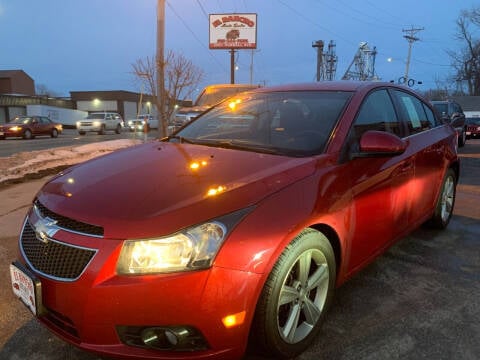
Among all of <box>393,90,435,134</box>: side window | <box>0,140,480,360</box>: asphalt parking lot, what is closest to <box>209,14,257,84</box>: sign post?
<box>393,90,435,134</box>: side window

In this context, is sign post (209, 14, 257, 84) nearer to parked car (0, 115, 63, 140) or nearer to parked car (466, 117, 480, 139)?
parked car (0, 115, 63, 140)

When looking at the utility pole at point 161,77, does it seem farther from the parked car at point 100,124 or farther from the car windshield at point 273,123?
the parked car at point 100,124

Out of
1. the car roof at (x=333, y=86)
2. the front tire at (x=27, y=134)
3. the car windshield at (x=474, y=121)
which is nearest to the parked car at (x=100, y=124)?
the front tire at (x=27, y=134)

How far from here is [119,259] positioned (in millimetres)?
1858

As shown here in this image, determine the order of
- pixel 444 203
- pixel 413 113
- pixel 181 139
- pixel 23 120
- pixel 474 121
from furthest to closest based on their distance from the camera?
pixel 23 120, pixel 474 121, pixel 444 203, pixel 413 113, pixel 181 139

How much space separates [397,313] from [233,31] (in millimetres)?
32099

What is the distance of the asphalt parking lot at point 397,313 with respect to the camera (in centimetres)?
241

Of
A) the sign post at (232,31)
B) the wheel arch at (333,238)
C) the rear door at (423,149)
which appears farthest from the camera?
the sign post at (232,31)

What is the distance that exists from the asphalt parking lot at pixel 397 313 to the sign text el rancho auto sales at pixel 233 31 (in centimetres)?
3026

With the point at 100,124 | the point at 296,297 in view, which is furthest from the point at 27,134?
the point at 296,297

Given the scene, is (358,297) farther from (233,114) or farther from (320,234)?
(233,114)

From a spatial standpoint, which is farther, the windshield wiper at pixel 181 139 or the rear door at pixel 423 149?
the rear door at pixel 423 149

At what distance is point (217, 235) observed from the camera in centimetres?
192

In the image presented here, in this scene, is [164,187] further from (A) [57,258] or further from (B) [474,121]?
(B) [474,121]
